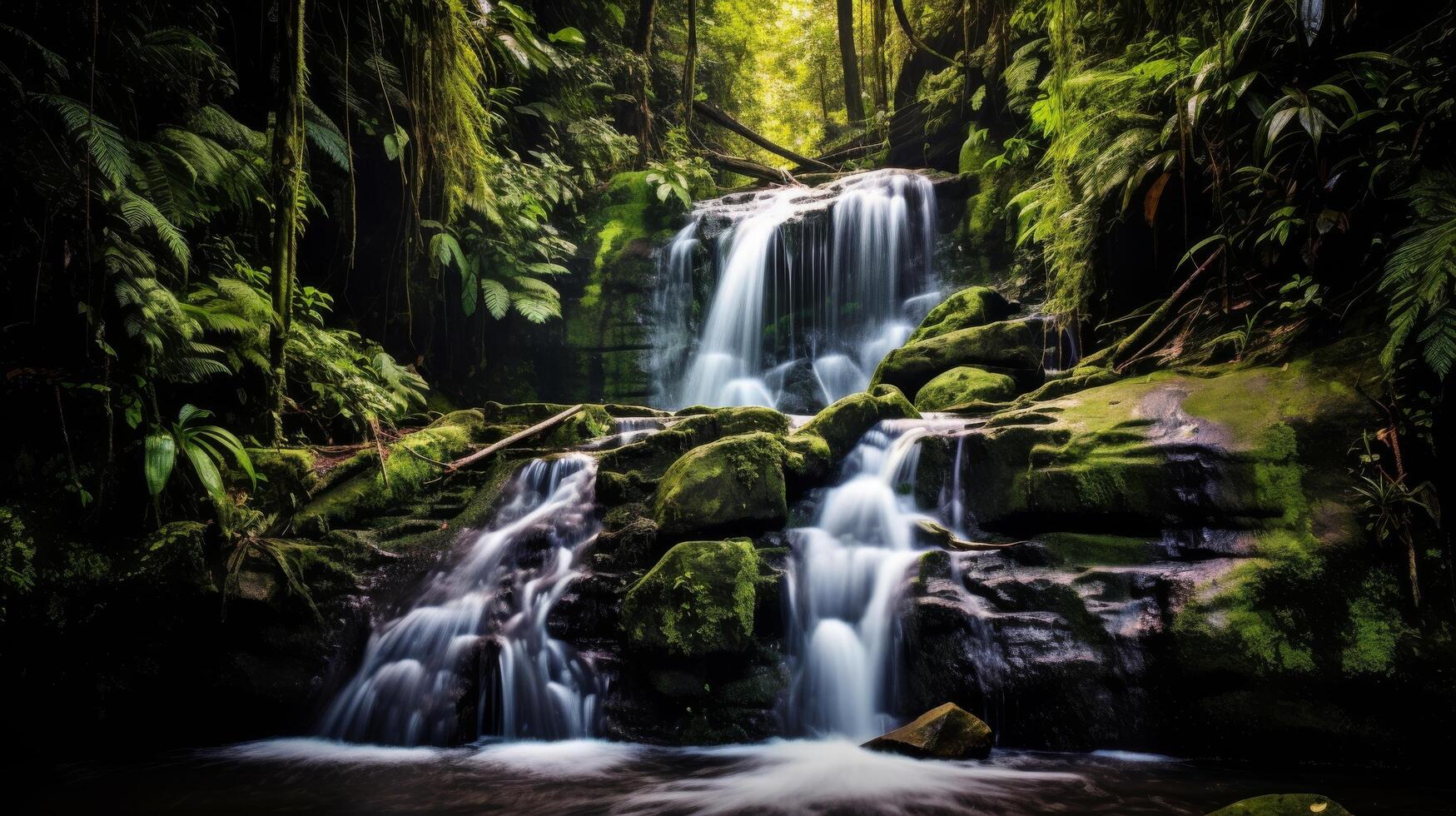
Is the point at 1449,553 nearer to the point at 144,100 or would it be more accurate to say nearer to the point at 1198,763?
the point at 1198,763

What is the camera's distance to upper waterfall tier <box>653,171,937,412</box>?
33.5 feet

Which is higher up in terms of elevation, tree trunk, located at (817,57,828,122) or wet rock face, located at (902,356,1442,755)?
tree trunk, located at (817,57,828,122)

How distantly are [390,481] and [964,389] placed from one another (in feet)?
17.8

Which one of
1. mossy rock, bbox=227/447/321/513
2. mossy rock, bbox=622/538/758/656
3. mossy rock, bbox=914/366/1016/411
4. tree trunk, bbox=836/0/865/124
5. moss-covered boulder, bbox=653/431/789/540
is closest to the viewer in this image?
mossy rock, bbox=622/538/758/656

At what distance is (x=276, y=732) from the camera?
4195mm

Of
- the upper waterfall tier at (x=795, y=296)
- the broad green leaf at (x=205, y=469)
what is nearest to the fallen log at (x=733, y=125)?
the upper waterfall tier at (x=795, y=296)

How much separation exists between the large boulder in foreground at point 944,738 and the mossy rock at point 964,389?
11.0ft

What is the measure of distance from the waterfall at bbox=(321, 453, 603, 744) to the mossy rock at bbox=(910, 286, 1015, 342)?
503cm

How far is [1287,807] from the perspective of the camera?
82.7 inches

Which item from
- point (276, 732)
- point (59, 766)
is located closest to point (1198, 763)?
point (276, 732)

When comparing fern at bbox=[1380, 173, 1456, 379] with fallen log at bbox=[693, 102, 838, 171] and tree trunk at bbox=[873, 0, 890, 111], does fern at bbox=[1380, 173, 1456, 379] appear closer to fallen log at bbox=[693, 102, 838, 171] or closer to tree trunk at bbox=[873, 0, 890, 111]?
tree trunk at bbox=[873, 0, 890, 111]

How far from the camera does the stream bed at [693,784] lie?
2.89 meters

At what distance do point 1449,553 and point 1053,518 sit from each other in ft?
5.71

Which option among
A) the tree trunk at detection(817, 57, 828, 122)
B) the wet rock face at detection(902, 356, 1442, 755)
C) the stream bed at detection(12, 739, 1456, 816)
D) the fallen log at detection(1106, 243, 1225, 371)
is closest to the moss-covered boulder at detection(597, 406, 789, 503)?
the stream bed at detection(12, 739, 1456, 816)
